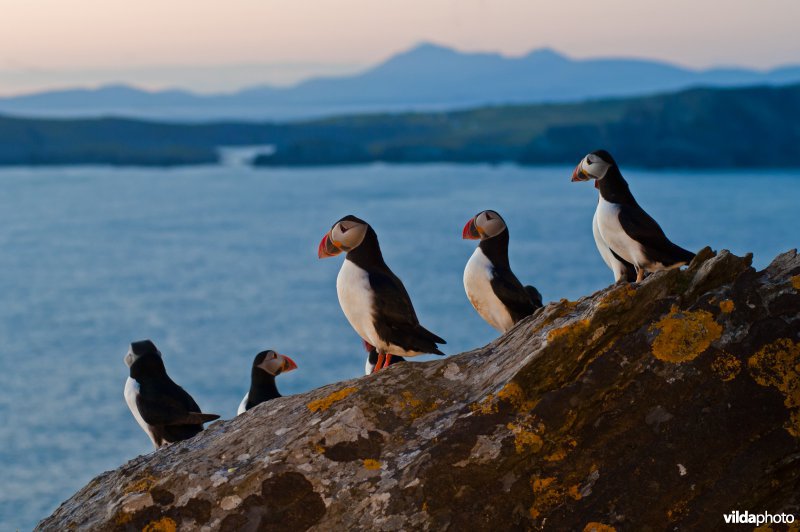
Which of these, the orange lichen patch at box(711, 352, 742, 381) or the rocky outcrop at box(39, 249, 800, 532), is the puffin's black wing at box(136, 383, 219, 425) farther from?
the orange lichen patch at box(711, 352, 742, 381)

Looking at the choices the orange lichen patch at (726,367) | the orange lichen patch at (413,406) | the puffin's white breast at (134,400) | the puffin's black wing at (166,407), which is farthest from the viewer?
the puffin's white breast at (134,400)

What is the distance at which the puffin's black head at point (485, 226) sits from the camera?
8281 mm

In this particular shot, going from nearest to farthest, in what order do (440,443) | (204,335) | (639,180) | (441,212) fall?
(440,443), (204,335), (441,212), (639,180)

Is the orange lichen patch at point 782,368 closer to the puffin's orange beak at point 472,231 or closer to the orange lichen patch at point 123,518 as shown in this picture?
the puffin's orange beak at point 472,231

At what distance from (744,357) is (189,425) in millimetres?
4558

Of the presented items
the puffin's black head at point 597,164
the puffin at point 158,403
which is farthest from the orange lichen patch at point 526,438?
the puffin at point 158,403

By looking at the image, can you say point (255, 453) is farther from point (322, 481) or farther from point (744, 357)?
point (744, 357)

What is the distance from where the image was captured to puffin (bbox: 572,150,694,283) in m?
7.77

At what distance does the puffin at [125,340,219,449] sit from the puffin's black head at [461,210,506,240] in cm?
257

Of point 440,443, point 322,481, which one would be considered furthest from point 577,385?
point 322,481

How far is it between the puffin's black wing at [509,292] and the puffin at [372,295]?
0.82m

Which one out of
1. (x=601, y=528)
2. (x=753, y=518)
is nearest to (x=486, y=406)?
(x=601, y=528)

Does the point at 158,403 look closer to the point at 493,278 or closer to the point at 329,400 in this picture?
the point at 329,400

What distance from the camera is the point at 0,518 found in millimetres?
53156
